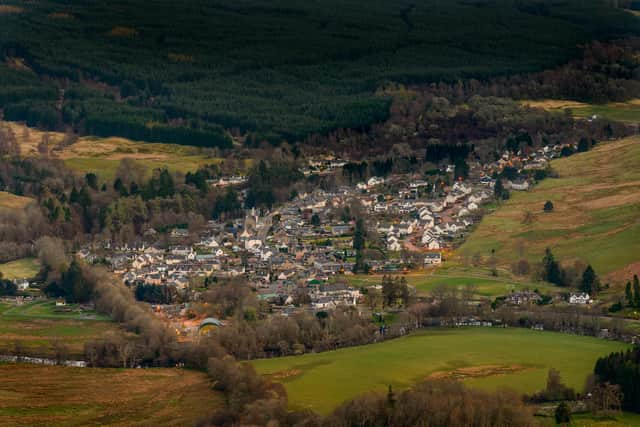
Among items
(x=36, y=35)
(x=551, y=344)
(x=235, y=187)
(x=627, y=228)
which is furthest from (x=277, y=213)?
(x=36, y=35)

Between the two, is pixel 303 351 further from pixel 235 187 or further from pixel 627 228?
pixel 235 187

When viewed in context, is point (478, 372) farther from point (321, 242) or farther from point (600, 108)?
point (600, 108)

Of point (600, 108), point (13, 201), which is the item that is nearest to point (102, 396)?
point (13, 201)

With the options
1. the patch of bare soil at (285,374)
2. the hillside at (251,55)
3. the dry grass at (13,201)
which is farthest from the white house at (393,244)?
the hillside at (251,55)

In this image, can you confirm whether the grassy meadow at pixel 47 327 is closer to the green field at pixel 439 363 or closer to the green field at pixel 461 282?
the green field at pixel 439 363

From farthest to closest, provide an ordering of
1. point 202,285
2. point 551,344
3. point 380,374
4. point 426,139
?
point 426,139, point 202,285, point 551,344, point 380,374

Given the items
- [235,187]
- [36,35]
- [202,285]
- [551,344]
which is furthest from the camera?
[36,35]

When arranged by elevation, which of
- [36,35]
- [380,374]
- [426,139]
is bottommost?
[380,374]
